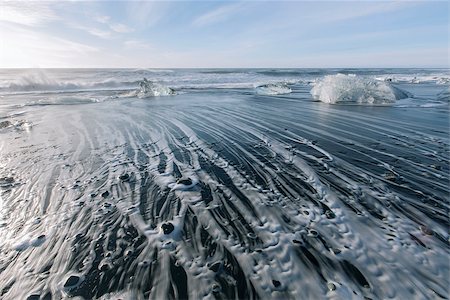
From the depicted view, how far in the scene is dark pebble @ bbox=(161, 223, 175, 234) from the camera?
2.98m

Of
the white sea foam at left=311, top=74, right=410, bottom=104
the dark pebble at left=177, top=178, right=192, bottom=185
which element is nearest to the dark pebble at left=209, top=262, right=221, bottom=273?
the dark pebble at left=177, top=178, right=192, bottom=185

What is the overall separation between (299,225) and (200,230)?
116cm

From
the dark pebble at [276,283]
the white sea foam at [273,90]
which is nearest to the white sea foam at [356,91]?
the white sea foam at [273,90]

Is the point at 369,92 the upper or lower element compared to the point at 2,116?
upper

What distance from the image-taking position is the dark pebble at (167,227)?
2.98m

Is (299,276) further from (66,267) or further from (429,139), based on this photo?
(429,139)

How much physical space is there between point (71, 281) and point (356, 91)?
13.4 meters

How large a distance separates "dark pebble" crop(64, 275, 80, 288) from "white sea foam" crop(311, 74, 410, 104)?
→ 491 inches

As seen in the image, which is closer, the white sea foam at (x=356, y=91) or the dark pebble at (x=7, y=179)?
the dark pebble at (x=7, y=179)

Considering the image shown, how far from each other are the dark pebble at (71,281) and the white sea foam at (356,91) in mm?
→ 12478

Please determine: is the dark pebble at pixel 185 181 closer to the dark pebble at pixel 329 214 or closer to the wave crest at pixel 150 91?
the dark pebble at pixel 329 214

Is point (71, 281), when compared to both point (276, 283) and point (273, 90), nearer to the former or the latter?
point (276, 283)

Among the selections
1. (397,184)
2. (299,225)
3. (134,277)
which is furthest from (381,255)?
(134,277)

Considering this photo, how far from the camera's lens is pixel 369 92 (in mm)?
12203
